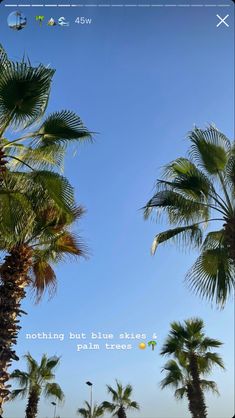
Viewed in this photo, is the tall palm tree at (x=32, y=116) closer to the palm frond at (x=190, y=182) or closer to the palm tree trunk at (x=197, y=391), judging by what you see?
the palm frond at (x=190, y=182)

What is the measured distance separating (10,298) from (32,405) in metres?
13.1

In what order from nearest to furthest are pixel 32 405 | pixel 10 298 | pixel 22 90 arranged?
1. pixel 22 90
2. pixel 10 298
3. pixel 32 405

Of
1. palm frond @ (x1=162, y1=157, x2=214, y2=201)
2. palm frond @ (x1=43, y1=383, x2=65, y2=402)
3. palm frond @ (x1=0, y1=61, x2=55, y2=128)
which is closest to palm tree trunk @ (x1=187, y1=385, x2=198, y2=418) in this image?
palm frond @ (x1=43, y1=383, x2=65, y2=402)

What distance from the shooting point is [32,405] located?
1817cm

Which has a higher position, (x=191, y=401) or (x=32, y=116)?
(x=32, y=116)

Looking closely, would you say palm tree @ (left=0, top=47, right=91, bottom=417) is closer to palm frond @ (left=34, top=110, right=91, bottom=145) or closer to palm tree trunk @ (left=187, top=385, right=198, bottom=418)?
palm frond @ (left=34, top=110, right=91, bottom=145)

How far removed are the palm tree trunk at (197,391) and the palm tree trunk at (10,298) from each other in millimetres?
11425

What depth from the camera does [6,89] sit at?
6.68 metres

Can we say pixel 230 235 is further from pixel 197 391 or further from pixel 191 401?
pixel 191 401

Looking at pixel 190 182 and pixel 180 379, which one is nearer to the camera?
pixel 190 182

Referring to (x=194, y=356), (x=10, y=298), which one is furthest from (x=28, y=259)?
(x=194, y=356)

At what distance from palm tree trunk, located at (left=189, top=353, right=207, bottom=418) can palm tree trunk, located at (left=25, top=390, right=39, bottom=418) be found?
7330mm

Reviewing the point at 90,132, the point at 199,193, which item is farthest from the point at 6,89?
the point at 199,193

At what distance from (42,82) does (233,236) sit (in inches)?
182
